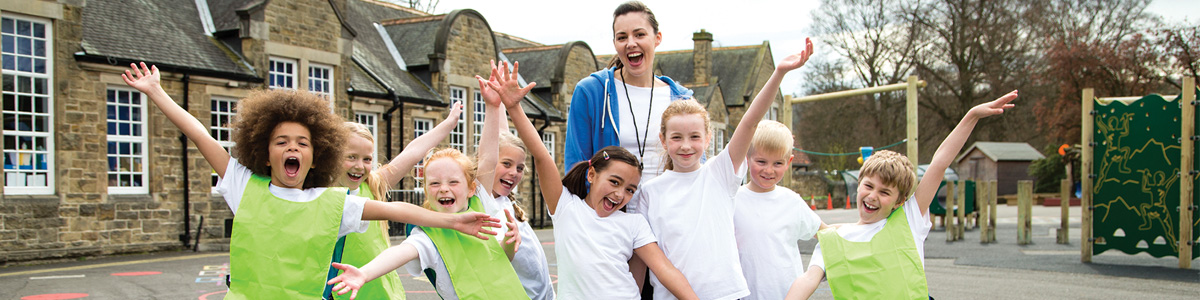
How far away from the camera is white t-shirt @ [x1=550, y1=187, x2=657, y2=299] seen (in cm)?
348

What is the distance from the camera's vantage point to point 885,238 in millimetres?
3682

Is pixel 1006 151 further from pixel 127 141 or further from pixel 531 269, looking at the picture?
pixel 531 269

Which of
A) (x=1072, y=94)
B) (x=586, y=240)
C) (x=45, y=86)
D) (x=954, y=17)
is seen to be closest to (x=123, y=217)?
(x=45, y=86)

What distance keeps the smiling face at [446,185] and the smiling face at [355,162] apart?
0.57 meters

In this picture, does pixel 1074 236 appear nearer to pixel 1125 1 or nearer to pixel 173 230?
pixel 173 230

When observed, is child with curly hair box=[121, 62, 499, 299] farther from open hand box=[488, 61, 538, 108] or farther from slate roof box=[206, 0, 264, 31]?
slate roof box=[206, 0, 264, 31]

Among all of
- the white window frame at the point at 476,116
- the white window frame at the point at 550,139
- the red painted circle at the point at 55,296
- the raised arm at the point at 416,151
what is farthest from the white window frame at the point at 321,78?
the raised arm at the point at 416,151

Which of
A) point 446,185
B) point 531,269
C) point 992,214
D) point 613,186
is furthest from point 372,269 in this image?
point 992,214

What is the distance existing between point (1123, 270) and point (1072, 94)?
78.9 ft

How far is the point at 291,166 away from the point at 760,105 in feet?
6.20

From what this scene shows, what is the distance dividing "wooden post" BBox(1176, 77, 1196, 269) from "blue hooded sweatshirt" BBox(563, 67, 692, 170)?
9.38 meters

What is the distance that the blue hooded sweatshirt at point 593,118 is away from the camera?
393 cm

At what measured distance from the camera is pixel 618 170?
3.57m

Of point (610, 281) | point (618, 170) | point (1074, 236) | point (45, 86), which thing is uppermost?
point (45, 86)
